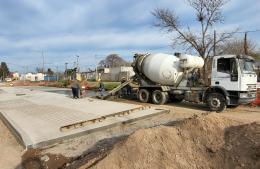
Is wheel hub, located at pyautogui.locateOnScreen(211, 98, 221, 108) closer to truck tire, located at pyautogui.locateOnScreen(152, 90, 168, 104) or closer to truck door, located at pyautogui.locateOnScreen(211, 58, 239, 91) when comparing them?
truck door, located at pyautogui.locateOnScreen(211, 58, 239, 91)

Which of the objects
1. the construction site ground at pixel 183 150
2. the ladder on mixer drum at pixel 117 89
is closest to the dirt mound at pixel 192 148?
the construction site ground at pixel 183 150

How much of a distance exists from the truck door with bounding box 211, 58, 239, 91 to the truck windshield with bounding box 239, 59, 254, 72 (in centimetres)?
29

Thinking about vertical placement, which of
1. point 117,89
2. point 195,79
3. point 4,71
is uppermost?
point 4,71

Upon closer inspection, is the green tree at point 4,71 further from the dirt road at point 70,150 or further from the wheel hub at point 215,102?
the dirt road at point 70,150

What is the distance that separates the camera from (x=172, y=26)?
30.2 m

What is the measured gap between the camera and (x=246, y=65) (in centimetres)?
1235

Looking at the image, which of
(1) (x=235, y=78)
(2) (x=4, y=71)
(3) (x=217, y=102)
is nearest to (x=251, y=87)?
(1) (x=235, y=78)

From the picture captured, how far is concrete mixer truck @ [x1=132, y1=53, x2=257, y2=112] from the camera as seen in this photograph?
480 inches

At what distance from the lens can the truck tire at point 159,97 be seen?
15.8m

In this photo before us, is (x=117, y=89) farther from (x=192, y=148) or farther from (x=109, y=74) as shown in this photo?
(x=109, y=74)

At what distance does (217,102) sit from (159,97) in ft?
13.3

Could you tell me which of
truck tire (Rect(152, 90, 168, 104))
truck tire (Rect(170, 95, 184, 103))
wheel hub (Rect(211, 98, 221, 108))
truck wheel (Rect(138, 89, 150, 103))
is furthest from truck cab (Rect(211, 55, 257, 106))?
truck wheel (Rect(138, 89, 150, 103))

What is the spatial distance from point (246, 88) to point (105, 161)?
918cm

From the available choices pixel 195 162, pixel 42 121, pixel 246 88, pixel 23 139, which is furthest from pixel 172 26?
pixel 195 162
